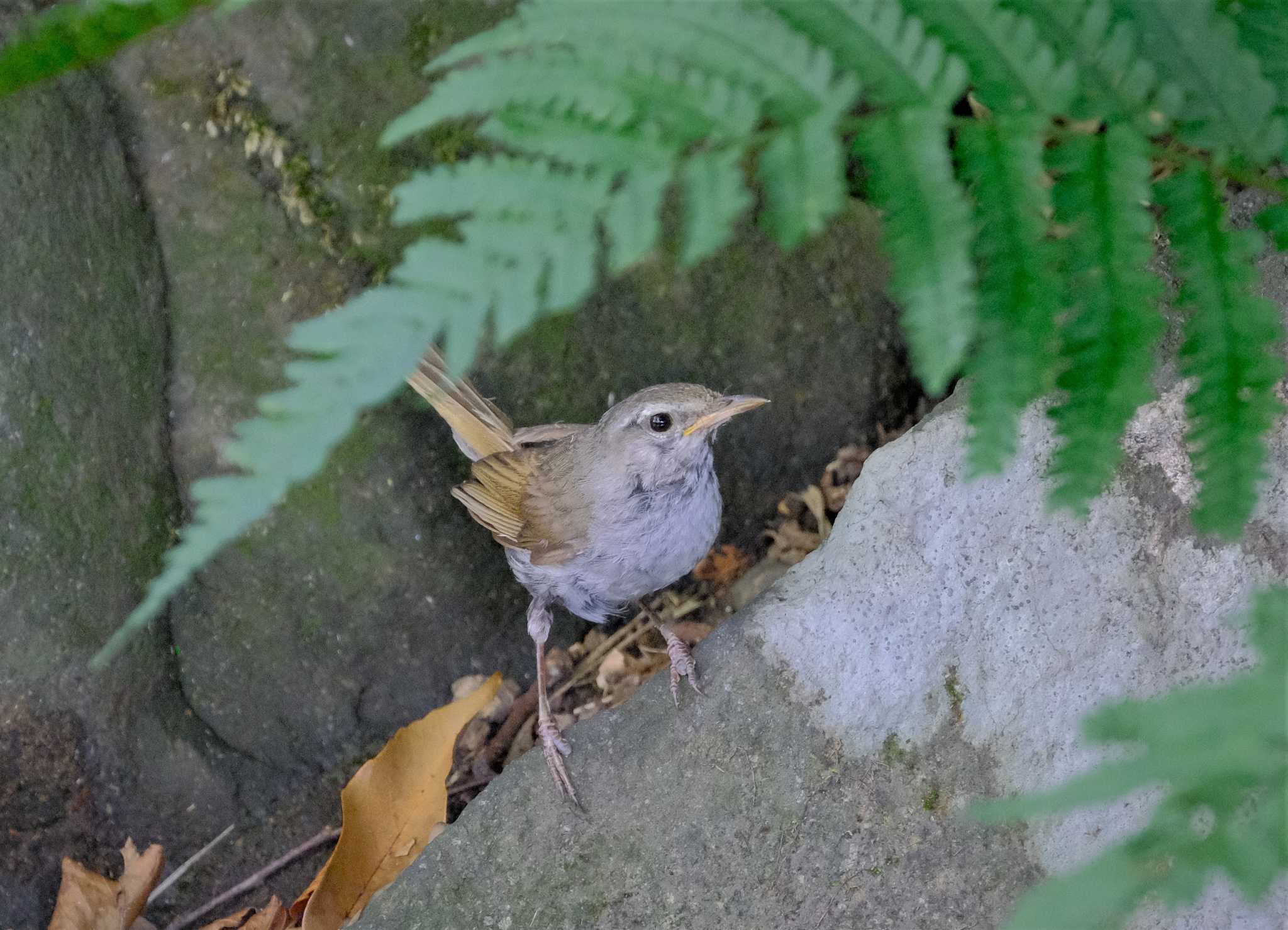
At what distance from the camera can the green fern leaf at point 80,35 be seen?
1.70m

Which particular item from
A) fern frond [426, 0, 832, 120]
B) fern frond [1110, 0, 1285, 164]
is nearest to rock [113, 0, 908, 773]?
fern frond [426, 0, 832, 120]

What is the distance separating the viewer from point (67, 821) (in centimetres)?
354

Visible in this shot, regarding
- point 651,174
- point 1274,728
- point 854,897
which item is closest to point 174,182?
point 651,174

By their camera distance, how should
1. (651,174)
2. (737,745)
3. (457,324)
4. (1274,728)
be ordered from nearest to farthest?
(1274,728), (457,324), (651,174), (737,745)

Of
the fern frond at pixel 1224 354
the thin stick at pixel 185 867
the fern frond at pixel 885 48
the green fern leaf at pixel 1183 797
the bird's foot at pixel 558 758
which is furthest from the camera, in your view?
the thin stick at pixel 185 867

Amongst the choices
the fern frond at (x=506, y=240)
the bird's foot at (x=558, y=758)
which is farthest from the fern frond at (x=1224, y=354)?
the bird's foot at (x=558, y=758)

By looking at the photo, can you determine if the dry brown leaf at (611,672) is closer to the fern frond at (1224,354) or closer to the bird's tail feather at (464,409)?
the bird's tail feather at (464,409)

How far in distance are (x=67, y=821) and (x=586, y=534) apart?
1.92 m

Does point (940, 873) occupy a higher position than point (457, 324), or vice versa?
point (457, 324)

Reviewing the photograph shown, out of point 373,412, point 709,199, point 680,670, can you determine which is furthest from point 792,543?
point 709,199

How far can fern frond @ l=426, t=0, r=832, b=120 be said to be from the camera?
5.65 feet

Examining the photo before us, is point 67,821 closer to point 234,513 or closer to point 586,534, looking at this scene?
point 586,534

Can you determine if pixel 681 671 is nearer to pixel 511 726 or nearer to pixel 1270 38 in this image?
pixel 511 726

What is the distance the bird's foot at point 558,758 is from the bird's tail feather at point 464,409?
1.07 m
